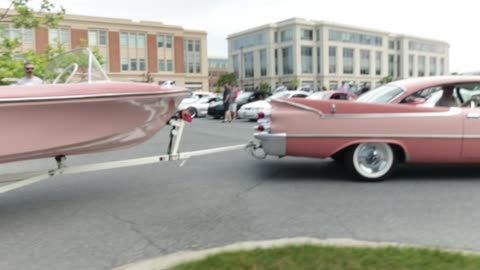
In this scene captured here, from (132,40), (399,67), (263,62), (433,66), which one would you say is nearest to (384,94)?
(132,40)

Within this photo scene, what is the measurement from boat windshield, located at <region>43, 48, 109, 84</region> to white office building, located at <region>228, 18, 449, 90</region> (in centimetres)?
8400

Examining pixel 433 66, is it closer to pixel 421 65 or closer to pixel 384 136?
pixel 421 65

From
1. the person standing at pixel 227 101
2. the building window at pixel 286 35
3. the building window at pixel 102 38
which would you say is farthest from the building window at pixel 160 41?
the person standing at pixel 227 101

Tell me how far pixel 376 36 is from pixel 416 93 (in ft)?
345

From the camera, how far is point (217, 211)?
4.79 meters

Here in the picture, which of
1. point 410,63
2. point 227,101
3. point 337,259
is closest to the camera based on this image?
point 337,259

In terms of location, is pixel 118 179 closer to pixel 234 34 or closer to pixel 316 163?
pixel 316 163

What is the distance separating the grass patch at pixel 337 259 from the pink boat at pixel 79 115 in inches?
84.3

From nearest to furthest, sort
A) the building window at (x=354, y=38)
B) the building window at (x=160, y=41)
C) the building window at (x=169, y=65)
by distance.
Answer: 1. the building window at (x=160, y=41)
2. the building window at (x=169, y=65)
3. the building window at (x=354, y=38)

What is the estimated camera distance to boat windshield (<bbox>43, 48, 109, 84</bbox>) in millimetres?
5352

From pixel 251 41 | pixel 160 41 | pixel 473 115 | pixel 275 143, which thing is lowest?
pixel 275 143

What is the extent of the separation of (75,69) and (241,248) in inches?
134

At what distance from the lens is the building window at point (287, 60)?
9306 centimetres

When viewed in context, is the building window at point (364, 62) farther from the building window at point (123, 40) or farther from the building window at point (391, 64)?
the building window at point (123, 40)
